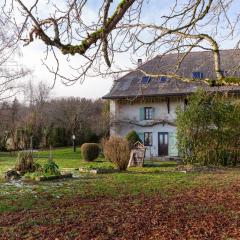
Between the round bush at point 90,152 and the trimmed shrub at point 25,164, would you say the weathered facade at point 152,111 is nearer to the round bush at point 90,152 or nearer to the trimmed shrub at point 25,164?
the round bush at point 90,152

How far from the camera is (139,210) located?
7.71 meters

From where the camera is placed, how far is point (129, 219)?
6.95 metres

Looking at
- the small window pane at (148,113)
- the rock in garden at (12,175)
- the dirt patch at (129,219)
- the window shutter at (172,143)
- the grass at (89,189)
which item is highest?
the small window pane at (148,113)

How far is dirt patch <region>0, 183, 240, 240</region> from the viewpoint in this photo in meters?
6.12

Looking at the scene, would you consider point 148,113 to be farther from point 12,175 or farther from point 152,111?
point 12,175

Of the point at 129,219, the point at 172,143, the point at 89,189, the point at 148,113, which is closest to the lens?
the point at 129,219

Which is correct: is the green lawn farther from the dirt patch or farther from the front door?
the front door

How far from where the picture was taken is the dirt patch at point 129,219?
612cm

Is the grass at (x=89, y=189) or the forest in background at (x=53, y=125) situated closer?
the grass at (x=89, y=189)

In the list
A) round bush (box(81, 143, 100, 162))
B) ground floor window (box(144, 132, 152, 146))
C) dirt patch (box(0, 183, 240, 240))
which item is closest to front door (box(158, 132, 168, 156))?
ground floor window (box(144, 132, 152, 146))

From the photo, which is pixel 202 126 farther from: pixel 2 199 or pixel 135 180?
pixel 2 199

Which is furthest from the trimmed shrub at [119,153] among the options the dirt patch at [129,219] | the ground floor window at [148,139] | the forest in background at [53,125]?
the forest in background at [53,125]

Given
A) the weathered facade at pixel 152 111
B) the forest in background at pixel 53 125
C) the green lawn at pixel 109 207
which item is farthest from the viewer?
the forest in background at pixel 53 125

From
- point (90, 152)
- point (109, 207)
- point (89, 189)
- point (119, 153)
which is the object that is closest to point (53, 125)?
point (90, 152)
